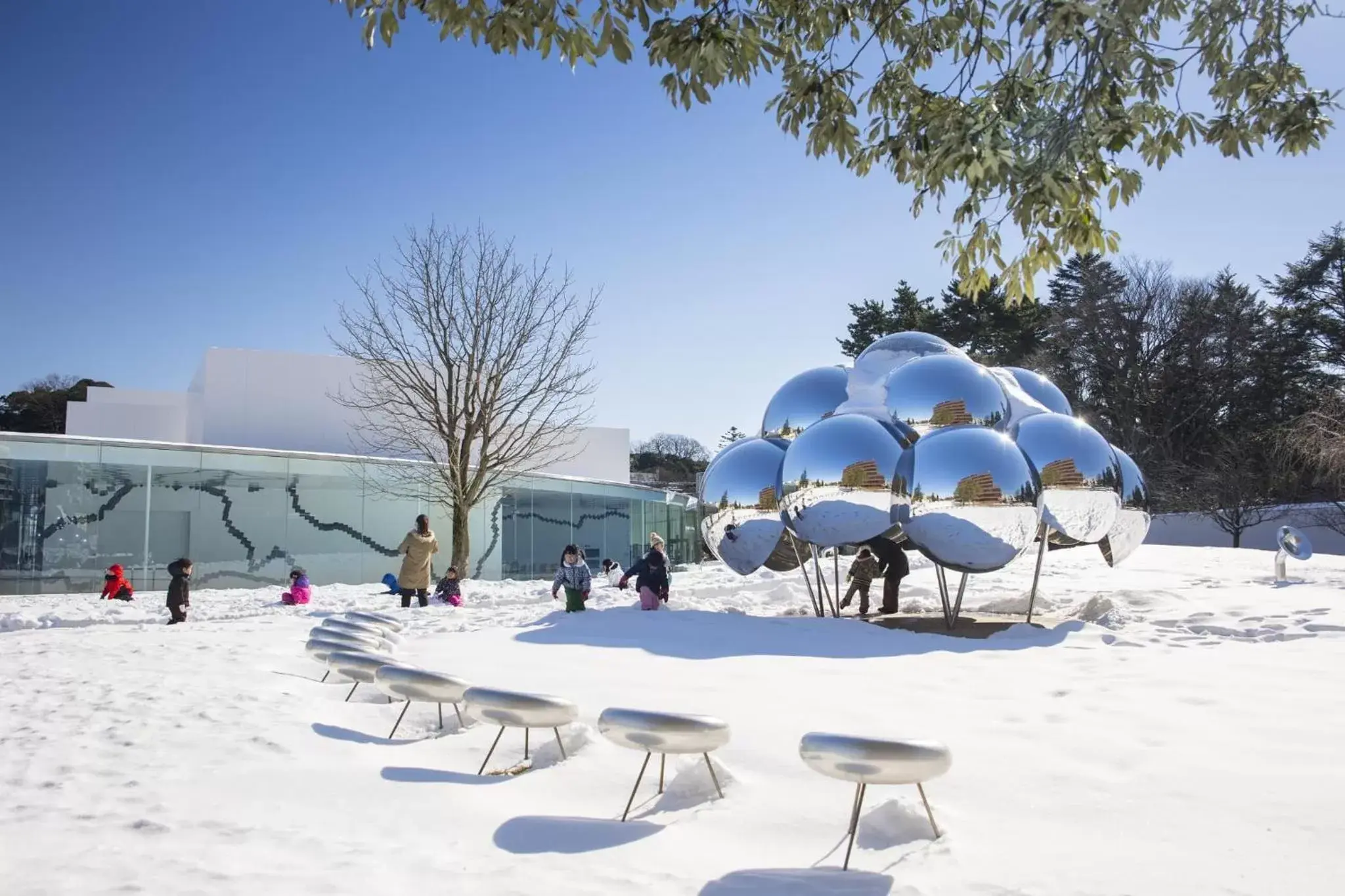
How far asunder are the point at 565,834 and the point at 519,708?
2.74 ft

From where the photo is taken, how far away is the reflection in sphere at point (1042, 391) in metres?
12.8

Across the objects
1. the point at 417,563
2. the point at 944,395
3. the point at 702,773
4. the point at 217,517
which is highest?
the point at 944,395

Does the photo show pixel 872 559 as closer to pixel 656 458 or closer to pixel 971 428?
pixel 971 428

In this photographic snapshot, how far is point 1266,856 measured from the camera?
3.94 m

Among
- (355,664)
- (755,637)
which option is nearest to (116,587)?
(355,664)

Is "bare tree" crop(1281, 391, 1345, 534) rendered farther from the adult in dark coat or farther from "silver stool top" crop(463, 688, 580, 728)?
"silver stool top" crop(463, 688, 580, 728)

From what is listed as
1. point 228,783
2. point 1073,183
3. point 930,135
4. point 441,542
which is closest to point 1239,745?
point 1073,183

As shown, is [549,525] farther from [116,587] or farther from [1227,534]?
[1227,534]

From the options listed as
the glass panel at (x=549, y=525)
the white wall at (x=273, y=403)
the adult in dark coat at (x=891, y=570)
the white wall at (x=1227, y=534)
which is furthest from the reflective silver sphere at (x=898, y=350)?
the white wall at (x=1227, y=534)

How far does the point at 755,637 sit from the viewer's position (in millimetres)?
10133

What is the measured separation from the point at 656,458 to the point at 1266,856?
68.2 metres

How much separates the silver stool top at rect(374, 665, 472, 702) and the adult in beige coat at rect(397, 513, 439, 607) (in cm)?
832

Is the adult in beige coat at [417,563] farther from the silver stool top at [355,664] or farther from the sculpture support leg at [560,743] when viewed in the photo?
the sculpture support leg at [560,743]

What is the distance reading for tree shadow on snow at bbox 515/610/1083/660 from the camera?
30.7 ft
